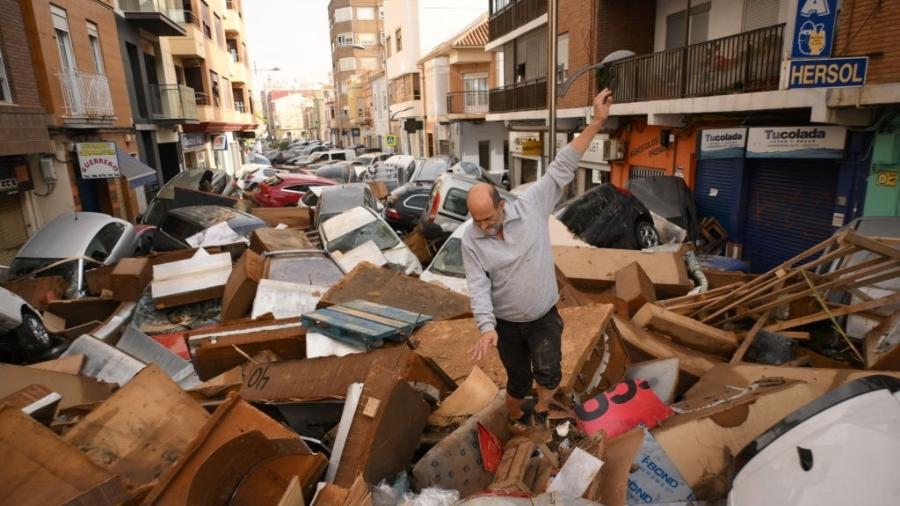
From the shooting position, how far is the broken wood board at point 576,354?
3.75m

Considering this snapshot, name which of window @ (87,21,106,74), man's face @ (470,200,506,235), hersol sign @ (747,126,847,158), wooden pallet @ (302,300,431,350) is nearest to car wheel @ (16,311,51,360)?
wooden pallet @ (302,300,431,350)

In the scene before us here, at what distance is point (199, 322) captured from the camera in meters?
6.38

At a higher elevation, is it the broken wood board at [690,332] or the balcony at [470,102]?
the balcony at [470,102]

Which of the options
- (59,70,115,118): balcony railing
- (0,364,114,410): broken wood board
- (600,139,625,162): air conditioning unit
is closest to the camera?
(0,364,114,410): broken wood board

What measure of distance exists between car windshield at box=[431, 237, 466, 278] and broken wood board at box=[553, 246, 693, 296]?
1409mm

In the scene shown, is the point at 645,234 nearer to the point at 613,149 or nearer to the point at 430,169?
the point at 613,149

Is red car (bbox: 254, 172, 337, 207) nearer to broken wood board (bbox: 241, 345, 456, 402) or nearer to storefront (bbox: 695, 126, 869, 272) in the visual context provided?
storefront (bbox: 695, 126, 869, 272)

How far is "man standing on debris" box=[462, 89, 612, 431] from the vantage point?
3.01 metres

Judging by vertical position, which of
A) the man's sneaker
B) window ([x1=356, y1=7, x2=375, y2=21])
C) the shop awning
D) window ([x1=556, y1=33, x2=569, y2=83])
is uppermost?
window ([x1=356, y1=7, x2=375, y2=21])

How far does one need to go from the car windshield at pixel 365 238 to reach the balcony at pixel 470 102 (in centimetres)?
2240

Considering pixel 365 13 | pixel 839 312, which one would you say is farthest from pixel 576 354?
pixel 365 13

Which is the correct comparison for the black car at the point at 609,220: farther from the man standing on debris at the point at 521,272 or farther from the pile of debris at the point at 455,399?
the man standing on debris at the point at 521,272

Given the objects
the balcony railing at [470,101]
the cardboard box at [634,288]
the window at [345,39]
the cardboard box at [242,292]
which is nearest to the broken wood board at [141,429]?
the cardboard box at [242,292]

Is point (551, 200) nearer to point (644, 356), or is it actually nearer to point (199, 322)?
point (644, 356)
